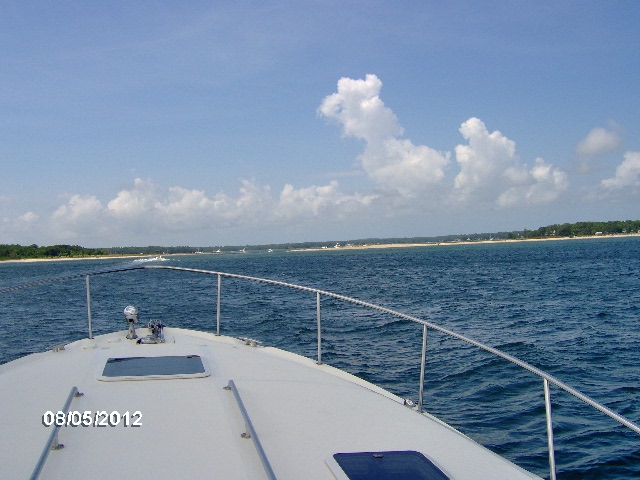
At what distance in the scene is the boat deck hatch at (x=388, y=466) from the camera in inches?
Answer: 113

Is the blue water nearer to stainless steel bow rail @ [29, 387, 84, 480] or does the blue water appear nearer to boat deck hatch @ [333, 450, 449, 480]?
boat deck hatch @ [333, 450, 449, 480]

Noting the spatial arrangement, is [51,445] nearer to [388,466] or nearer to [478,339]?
[388,466]

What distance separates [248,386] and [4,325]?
18.2 metres

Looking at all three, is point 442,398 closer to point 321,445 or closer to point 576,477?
point 576,477

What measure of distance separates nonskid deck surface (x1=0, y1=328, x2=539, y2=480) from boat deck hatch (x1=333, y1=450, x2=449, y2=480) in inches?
4.7

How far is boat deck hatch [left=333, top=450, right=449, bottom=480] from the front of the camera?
2.86 metres

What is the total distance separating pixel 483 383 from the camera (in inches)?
424

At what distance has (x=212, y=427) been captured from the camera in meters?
3.34

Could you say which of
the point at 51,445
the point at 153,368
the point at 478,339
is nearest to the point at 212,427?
the point at 51,445

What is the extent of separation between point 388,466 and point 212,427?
41.2 inches

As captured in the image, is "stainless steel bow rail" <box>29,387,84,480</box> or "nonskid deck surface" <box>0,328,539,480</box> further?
"nonskid deck surface" <box>0,328,539,480</box>

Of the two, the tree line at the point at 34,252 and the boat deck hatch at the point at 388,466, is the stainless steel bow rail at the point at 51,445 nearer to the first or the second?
the boat deck hatch at the point at 388,466
